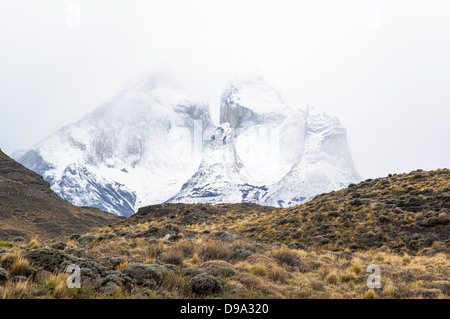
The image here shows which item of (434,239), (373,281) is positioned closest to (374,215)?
(434,239)

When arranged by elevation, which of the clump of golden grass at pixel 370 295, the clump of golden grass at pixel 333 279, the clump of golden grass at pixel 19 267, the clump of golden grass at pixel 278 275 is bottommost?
the clump of golden grass at pixel 370 295

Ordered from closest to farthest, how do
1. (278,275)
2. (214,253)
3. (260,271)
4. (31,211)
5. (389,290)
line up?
1. (389,290)
2. (278,275)
3. (260,271)
4. (214,253)
5. (31,211)

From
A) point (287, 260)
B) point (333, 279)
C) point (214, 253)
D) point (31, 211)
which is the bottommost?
point (333, 279)

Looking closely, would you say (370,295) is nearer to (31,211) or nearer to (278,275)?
(278,275)

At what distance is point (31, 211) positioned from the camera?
7412 cm

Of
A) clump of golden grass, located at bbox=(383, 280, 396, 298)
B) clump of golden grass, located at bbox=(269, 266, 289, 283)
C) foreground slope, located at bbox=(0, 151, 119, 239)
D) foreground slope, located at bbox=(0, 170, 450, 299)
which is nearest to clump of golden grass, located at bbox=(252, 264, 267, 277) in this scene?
foreground slope, located at bbox=(0, 170, 450, 299)

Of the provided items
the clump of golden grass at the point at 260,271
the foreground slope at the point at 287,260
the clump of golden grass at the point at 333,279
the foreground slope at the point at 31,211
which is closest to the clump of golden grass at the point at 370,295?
the foreground slope at the point at 287,260

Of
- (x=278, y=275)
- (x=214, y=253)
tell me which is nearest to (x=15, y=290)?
(x=278, y=275)

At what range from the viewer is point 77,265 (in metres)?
8.43

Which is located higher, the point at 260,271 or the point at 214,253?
the point at 214,253

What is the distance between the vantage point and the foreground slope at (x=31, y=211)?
63978 mm

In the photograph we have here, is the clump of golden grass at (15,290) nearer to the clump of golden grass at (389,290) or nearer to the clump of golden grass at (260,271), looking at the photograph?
the clump of golden grass at (260,271)

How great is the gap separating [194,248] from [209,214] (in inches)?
1476
